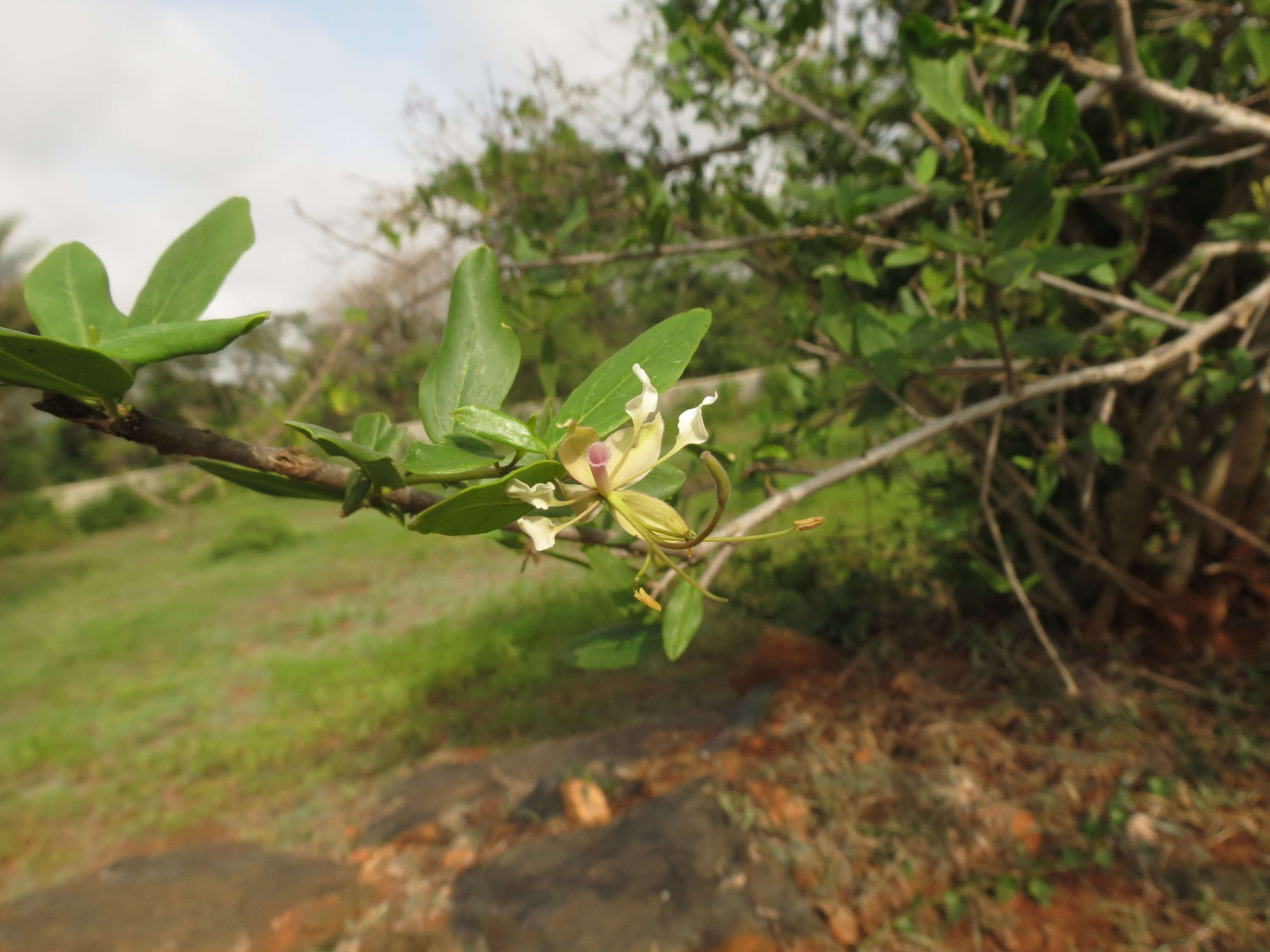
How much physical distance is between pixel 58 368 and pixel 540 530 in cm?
20

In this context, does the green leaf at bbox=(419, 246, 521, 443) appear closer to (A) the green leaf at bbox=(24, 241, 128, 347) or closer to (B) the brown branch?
(B) the brown branch

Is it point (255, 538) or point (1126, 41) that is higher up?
point (1126, 41)

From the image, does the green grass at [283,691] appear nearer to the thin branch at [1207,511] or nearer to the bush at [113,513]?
the thin branch at [1207,511]

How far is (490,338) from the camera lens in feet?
1.36

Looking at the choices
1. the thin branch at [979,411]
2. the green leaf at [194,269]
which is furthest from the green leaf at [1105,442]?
the green leaf at [194,269]

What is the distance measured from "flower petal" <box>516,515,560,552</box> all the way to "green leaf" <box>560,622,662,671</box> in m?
0.28

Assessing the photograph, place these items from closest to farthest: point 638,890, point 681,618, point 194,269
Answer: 1. point 194,269
2. point 681,618
3. point 638,890

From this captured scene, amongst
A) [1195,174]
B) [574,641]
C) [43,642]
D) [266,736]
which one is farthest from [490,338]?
[43,642]

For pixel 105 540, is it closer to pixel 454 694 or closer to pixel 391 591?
pixel 391 591

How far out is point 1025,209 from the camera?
0.72 meters

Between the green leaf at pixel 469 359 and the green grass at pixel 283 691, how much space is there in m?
1.82

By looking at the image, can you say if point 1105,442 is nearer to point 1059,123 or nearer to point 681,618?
point 1059,123

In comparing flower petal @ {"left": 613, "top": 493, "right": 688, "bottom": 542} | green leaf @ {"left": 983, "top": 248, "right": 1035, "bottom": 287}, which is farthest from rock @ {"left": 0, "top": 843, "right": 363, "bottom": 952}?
green leaf @ {"left": 983, "top": 248, "right": 1035, "bottom": 287}

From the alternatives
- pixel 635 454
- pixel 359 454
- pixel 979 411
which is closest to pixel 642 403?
pixel 635 454
